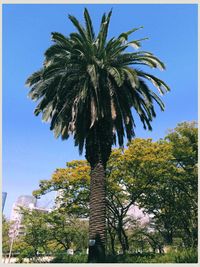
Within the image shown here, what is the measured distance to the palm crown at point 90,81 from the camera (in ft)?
58.5

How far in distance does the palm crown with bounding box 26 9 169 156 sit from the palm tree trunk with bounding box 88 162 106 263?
2743mm

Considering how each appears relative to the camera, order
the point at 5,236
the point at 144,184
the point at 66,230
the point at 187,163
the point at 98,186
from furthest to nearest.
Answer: the point at 5,236 → the point at 66,230 → the point at 187,163 → the point at 144,184 → the point at 98,186

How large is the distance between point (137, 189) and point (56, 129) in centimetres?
1469

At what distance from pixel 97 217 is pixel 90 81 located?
25.7ft

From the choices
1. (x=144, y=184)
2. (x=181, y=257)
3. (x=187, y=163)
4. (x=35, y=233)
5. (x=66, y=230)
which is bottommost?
(x=181, y=257)

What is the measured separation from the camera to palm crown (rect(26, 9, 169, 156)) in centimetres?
1784

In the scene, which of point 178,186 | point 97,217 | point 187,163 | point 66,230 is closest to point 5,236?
point 66,230

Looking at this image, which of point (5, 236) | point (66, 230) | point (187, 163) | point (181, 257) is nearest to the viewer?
point (181, 257)

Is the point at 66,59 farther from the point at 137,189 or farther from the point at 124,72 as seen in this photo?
the point at 137,189

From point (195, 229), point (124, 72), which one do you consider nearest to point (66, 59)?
point (124, 72)

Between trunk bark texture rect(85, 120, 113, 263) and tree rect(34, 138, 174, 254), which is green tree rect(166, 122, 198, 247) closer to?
tree rect(34, 138, 174, 254)

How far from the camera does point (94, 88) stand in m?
17.6

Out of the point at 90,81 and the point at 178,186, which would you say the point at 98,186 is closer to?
the point at 90,81

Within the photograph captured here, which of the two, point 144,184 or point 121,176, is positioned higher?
point 121,176
